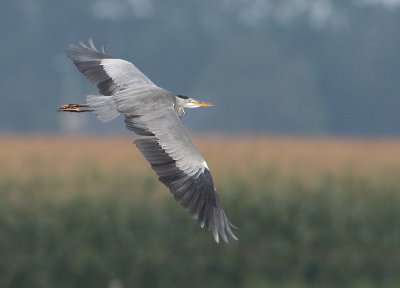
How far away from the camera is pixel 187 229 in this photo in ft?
41.6

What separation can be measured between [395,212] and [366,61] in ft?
127

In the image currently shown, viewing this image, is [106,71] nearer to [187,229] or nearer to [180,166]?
[180,166]

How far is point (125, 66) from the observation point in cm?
708

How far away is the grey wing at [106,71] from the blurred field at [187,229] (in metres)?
5.04

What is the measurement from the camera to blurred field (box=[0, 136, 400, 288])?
39.9 feet

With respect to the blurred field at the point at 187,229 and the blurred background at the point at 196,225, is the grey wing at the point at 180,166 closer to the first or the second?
the blurred background at the point at 196,225

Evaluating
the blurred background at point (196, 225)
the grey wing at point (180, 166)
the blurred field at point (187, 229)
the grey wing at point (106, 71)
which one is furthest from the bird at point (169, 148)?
the blurred field at point (187, 229)

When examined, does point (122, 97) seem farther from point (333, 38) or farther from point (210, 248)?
point (333, 38)

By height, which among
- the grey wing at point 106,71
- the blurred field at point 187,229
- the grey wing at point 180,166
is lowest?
the blurred field at point 187,229

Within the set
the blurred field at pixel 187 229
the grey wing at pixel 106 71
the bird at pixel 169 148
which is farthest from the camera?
the blurred field at pixel 187 229

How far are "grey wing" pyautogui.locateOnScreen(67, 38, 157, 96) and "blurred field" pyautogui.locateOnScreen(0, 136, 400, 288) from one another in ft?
16.5

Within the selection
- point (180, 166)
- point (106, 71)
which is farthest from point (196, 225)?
point (180, 166)

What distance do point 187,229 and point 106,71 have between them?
19.4ft

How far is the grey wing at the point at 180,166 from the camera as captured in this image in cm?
595
